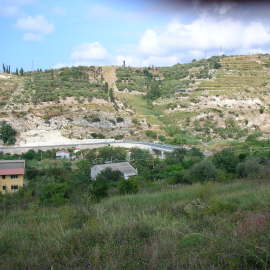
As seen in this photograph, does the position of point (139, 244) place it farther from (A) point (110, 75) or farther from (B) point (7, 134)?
(A) point (110, 75)

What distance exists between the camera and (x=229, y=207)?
4730mm

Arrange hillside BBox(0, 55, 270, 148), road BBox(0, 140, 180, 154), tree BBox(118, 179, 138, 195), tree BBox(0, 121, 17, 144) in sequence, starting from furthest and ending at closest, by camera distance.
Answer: hillside BBox(0, 55, 270, 148) → tree BBox(0, 121, 17, 144) → road BBox(0, 140, 180, 154) → tree BBox(118, 179, 138, 195)

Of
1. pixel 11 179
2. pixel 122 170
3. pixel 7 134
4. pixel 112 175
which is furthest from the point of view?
pixel 7 134

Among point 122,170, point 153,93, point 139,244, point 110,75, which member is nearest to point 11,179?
point 122,170

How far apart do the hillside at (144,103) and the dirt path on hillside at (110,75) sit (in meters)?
0.22

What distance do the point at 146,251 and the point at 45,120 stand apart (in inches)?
1632

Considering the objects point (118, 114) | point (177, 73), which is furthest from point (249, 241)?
point (177, 73)

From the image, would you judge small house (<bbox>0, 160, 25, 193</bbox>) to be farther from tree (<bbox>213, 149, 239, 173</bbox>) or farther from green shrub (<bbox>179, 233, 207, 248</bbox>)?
green shrub (<bbox>179, 233, 207, 248</bbox>)

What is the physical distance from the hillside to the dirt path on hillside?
0.22 metres

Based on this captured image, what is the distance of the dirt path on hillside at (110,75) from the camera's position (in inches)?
2520

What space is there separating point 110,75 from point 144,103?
55.9 ft

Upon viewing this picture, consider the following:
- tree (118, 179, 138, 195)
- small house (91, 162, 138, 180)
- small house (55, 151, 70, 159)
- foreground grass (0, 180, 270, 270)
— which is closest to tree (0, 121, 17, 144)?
small house (55, 151, 70, 159)

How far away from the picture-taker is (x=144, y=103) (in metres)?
56.7

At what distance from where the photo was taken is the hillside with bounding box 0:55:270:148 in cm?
4203
